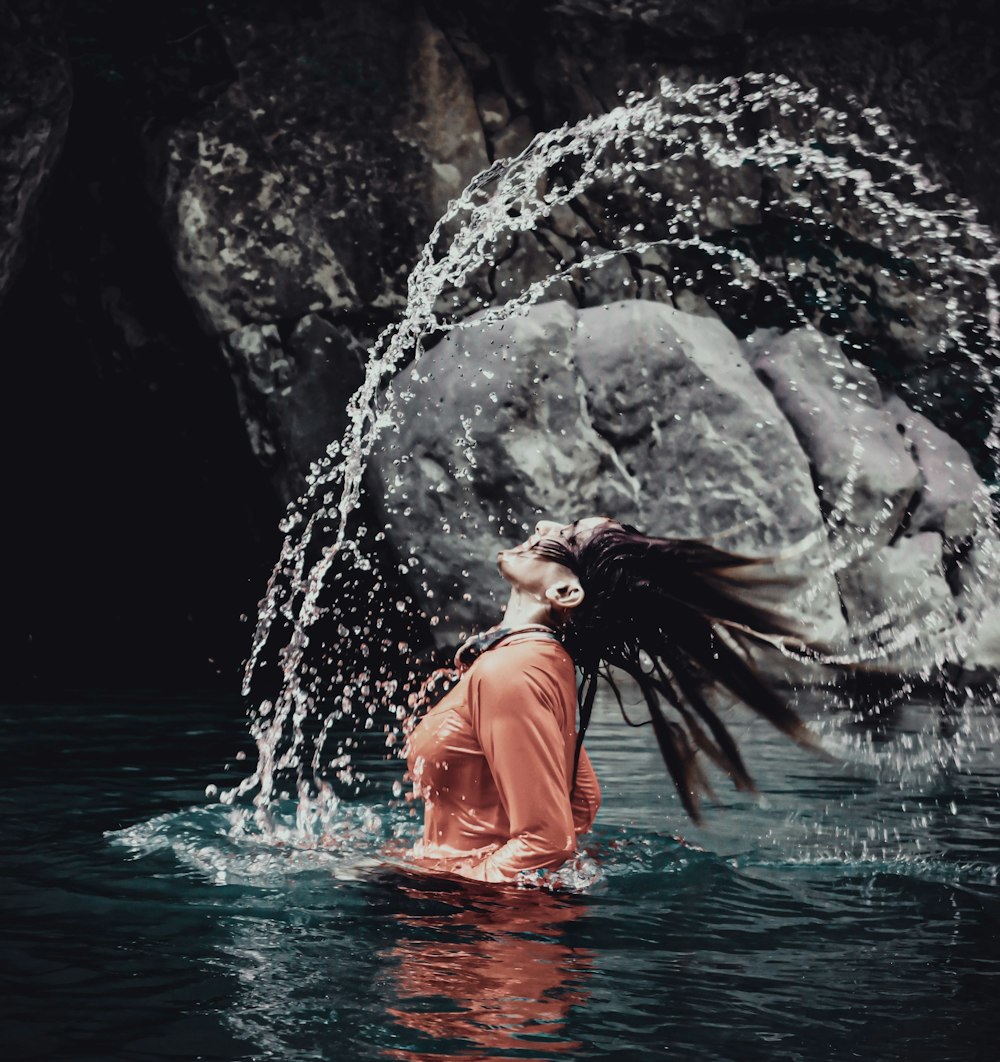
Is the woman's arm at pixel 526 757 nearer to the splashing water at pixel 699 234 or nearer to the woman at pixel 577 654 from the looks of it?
the woman at pixel 577 654

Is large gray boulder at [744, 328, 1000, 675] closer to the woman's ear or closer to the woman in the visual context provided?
the woman

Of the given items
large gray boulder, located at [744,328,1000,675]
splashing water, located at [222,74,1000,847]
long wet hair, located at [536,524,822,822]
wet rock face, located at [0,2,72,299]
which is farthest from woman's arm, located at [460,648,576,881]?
wet rock face, located at [0,2,72,299]

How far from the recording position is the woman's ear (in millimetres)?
3564

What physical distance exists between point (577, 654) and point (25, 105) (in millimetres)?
7364

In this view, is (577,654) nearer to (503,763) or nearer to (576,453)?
(503,763)

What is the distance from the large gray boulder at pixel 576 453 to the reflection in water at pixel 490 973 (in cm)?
573

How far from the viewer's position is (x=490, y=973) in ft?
9.70

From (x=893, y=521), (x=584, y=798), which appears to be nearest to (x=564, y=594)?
(x=584, y=798)

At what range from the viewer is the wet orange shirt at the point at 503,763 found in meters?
3.33

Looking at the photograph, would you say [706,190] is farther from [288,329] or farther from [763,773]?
[763,773]

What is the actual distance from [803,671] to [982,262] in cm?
434

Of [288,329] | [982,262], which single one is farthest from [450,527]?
[982,262]

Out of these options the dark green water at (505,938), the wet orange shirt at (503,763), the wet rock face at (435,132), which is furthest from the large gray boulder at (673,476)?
the wet orange shirt at (503,763)

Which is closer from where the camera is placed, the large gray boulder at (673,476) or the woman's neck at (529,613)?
the woman's neck at (529,613)
